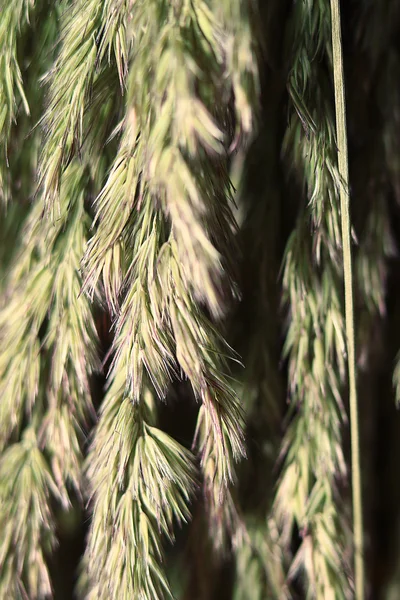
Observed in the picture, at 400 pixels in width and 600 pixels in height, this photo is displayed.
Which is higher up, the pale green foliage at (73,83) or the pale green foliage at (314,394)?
the pale green foliage at (73,83)

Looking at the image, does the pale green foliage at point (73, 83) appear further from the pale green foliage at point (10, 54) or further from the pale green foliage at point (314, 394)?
the pale green foliage at point (314, 394)

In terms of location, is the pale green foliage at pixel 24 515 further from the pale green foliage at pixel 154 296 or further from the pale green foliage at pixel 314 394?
the pale green foliage at pixel 314 394

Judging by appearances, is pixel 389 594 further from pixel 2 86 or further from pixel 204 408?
pixel 2 86

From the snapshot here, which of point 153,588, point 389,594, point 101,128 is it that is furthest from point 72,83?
point 389,594

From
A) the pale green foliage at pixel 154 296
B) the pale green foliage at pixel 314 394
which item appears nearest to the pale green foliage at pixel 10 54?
the pale green foliage at pixel 154 296

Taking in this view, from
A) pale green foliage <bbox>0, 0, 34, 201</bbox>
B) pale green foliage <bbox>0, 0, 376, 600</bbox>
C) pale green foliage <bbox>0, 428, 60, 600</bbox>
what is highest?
pale green foliage <bbox>0, 0, 34, 201</bbox>

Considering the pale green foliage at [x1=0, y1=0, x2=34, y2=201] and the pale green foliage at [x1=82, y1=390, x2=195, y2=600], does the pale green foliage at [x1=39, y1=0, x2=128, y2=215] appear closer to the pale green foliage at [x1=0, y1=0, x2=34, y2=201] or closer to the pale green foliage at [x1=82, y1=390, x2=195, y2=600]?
the pale green foliage at [x1=0, y1=0, x2=34, y2=201]

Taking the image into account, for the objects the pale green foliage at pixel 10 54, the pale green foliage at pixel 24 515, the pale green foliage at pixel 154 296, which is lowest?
the pale green foliage at pixel 24 515

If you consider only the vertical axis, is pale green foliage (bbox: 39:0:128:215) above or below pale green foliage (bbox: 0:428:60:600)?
above

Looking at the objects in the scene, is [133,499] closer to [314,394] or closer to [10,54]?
[314,394]

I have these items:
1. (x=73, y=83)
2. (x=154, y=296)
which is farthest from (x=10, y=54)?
(x=154, y=296)

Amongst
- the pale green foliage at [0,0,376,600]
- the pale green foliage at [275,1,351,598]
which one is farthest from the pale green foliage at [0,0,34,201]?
the pale green foliage at [275,1,351,598]

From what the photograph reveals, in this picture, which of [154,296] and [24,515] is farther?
[24,515]

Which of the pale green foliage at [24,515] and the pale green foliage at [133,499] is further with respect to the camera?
the pale green foliage at [24,515]
